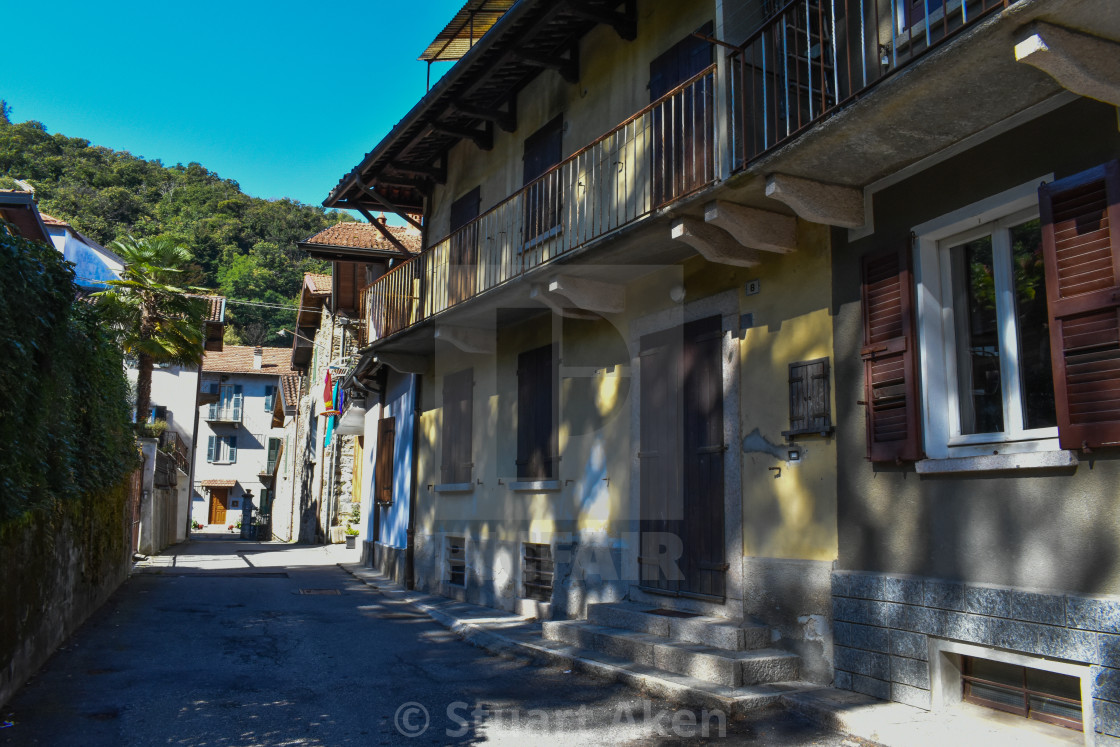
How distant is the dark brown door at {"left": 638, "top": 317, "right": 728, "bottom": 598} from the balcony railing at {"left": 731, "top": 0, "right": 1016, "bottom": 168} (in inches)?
74.7

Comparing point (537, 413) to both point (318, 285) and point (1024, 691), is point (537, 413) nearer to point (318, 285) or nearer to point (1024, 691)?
point (1024, 691)

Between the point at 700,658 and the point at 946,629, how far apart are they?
70.7 inches

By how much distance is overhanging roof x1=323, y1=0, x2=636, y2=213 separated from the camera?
9375 millimetres

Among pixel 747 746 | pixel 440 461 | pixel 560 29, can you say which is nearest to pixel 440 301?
pixel 440 461

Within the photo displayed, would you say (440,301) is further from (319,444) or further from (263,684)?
(319,444)

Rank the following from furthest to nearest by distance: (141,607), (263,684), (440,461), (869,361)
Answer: (440,461) < (141,607) < (263,684) < (869,361)

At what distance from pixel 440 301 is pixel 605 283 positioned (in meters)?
3.57

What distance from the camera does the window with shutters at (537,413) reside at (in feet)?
34.7

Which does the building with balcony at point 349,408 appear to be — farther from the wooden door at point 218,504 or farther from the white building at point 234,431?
the wooden door at point 218,504

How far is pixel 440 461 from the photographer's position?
1370 centimetres

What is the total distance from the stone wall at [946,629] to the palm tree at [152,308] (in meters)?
18.1

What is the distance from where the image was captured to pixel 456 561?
1305 cm

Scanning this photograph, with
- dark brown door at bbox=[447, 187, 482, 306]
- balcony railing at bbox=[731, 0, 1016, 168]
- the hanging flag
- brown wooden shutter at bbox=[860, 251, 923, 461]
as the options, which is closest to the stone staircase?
brown wooden shutter at bbox=[860, 251, 923, 461]

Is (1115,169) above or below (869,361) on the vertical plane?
above
